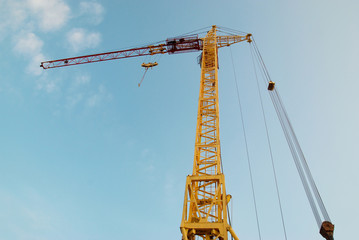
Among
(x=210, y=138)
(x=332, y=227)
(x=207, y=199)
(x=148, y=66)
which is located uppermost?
(x=148, y=66)

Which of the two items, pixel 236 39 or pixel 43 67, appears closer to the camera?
pixel 236 39

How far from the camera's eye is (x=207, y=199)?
14.0 metres

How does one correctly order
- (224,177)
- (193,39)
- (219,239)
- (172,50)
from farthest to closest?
(172,50)
(193,39)
(224,177)
(219,239)

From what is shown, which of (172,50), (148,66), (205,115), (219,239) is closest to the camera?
(219,239)

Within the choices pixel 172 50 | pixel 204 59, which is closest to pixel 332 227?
pixel 204 59

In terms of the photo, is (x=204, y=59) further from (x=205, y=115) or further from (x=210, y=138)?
(x=210, y=138)

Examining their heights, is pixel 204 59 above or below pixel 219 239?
above

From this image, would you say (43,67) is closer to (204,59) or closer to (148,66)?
(148,66)

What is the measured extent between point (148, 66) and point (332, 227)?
27928 millimetres

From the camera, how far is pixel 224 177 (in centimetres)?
1372

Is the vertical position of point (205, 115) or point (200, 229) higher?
point (205, 115)

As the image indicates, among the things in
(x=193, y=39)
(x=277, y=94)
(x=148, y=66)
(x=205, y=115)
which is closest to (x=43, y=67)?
(x=148, y=66)

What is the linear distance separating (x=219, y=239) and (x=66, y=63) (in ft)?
117

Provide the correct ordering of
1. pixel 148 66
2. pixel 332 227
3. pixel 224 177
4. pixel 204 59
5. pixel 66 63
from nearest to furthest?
pixel 332 227 < pixel 224 177 < pixel 204 59 < pixel 148 66 < pixel 66 63
